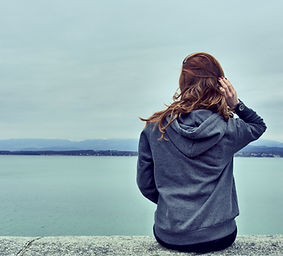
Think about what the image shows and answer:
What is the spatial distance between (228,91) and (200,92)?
21 centimetres

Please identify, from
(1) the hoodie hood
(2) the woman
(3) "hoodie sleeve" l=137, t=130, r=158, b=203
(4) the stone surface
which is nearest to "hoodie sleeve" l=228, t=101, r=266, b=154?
(2) the woman

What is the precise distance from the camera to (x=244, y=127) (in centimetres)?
282

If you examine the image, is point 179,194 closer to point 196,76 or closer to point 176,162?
point 176,162

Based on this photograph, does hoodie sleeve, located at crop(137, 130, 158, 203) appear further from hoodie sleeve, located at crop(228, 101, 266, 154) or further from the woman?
hoodie sleeve, located at crop(228, 101, 266, 154)

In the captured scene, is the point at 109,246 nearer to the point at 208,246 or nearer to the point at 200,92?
the point at 208,246

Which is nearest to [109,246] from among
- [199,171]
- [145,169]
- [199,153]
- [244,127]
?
[145,169]

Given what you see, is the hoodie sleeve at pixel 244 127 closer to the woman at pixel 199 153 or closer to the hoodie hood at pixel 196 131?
the woman at pixel 199 153

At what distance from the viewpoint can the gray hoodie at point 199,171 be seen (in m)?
2.74

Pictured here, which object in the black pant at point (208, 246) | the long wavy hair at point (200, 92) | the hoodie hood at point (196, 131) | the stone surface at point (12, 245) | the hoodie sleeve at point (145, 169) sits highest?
the long wavy hair at point (200, 92)

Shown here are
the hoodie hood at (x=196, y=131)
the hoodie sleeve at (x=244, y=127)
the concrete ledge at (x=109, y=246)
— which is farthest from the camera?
the concrete ledge at (x=109, y=246)

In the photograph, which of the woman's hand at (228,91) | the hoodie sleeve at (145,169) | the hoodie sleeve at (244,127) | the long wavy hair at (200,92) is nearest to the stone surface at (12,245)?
the hoodie sleeve at (145,169)

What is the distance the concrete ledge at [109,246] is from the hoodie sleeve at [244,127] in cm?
87

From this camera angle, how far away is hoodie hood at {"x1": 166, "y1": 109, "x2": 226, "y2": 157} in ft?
8.80

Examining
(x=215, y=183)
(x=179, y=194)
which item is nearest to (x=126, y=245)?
(x=179, y=194)
